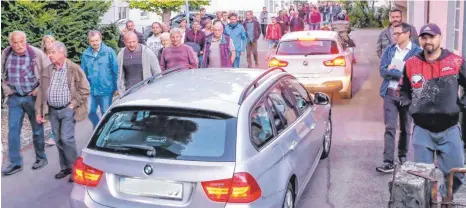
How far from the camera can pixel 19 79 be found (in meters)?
7.53

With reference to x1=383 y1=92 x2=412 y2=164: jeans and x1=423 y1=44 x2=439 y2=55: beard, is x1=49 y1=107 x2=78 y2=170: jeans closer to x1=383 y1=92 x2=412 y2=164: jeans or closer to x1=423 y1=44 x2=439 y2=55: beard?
x1=383 y1=92 x2=412 y2=164: jeans

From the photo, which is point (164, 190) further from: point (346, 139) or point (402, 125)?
point (346, 139)

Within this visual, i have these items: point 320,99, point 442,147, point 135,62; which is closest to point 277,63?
point 135,62

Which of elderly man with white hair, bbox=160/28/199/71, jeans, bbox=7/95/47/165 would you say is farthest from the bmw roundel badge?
elderly man with white hair, bbox=160/28/199/71

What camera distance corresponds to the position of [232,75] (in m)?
5.86

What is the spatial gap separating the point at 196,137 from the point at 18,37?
3.83 m

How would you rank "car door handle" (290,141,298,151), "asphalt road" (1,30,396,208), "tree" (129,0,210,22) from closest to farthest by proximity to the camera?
"car door handle" (290,141,298,151), "asphalt road" (1,30,396,208), "tree" (129,0,210,22)

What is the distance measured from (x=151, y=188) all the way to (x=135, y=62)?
13.9ft

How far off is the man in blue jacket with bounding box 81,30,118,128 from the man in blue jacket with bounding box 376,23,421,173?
3.58 m

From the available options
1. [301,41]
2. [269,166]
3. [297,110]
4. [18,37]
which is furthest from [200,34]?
[269,166]

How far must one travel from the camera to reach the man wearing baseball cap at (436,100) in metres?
5.19

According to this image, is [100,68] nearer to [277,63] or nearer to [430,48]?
[277,63]

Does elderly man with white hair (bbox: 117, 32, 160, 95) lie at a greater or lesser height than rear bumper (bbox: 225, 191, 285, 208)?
greater

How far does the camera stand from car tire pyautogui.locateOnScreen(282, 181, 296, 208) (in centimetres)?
516
